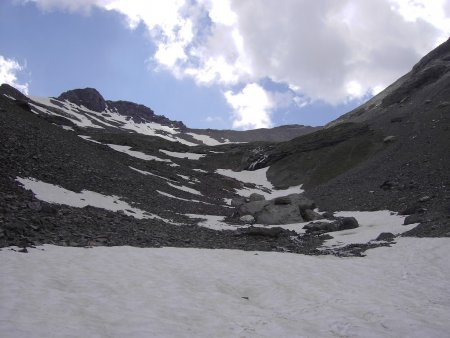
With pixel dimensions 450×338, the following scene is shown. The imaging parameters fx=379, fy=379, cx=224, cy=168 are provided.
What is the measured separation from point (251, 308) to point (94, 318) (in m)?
4.54

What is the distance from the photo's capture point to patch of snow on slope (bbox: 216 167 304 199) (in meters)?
63.7

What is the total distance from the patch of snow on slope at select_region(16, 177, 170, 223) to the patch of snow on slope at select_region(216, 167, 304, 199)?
33.9 m

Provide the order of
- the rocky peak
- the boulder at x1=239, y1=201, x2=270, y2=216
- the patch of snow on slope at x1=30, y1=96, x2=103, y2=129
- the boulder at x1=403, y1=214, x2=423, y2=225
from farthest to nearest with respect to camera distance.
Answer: the patch of snow on slope at x1=30, y1=96, x2=103, y2=129 < the rocky peak < the boulder at x1=239, y1=201, x2=270, y2=216 < the boulder at x1=403, y1=214, x2=423, y2=225

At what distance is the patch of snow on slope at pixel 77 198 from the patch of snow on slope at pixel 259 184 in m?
33.9

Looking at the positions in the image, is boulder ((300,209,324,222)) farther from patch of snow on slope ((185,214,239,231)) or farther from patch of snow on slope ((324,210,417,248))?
patch of snow on slope ((185,214,239,231))

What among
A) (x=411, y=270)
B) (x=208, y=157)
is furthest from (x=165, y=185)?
(x=208, y=157)

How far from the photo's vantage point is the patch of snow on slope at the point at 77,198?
23048 millimetres

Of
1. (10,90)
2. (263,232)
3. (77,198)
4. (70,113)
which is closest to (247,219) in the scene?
(263,232)

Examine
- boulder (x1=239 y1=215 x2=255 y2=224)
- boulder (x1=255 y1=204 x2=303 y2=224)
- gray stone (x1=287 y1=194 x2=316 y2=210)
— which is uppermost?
gray stone (x1=287 y1=194 x2=316 y2=210)

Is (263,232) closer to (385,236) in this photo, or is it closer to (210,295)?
(385,236)

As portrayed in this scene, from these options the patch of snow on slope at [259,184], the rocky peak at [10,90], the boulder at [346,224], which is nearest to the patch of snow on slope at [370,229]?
the boulder at [346,224]

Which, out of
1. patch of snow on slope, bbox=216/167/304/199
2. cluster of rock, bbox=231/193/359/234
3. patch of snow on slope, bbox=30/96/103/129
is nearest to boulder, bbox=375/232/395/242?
cluster of rock, bbox=231/193/359/234

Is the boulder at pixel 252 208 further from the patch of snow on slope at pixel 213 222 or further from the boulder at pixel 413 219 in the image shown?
the boulder at pixel 413 219

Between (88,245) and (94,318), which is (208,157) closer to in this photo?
(88,245)
